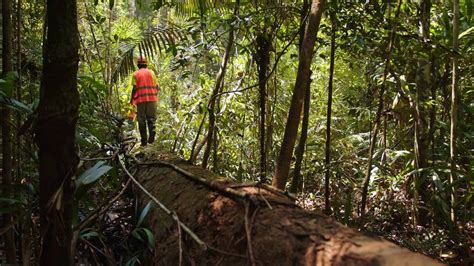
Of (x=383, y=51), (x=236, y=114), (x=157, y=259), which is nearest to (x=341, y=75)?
(x=236, y=114)

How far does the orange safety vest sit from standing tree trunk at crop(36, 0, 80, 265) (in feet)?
16.9

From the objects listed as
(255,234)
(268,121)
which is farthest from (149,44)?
(255,234)

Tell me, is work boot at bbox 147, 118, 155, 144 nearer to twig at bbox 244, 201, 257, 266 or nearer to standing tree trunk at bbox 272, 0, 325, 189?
standing tree trunk at bbox 272, 0, 325, 189

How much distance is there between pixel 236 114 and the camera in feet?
18.5

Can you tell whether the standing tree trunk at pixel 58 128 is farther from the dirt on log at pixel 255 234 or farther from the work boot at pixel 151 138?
the work boot at pixel 151 138

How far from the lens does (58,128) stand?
1.61m

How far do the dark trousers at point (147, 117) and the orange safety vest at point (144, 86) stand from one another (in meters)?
0.08

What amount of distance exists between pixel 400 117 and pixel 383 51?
1067mm

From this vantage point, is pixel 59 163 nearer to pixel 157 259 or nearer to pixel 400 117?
pixel 157 259

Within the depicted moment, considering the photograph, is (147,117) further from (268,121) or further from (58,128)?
(58,128)

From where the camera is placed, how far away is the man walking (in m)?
6.73

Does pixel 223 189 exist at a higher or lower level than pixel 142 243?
higher

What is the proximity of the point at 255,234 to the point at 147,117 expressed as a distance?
17.7ft

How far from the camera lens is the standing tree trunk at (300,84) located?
2.93 metres
